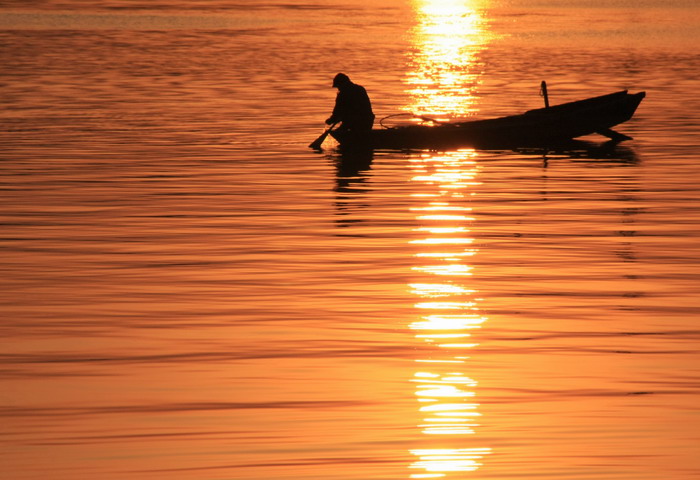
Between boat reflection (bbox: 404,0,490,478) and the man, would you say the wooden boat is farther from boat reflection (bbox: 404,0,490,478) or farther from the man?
boat reflection (bbox: 404,0,490,478)

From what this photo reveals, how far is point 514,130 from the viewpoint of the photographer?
82.2 feet

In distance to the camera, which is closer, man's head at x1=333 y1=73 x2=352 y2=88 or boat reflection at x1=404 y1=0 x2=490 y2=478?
boat reflection at x1=404 y1=0 x2=490 y2=478

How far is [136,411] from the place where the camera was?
28.3 feet

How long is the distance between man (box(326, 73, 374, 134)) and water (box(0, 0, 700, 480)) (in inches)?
26.2

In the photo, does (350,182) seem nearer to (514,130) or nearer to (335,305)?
(514,130)

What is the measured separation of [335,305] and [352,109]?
12.7 m

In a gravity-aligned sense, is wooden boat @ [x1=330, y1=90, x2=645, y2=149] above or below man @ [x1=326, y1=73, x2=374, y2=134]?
below

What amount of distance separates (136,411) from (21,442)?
2.62 feet

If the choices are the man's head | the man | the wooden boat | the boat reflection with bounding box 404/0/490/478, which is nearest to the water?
the boat reflection with bounding box 404/0/490/478

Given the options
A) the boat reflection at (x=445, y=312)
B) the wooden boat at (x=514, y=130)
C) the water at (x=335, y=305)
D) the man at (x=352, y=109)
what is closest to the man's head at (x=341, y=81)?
the man at (x=352, y=109)

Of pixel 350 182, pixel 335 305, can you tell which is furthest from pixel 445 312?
pixel 350 182

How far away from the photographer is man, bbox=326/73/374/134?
23.7m

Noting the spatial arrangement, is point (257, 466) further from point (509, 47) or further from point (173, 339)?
point (509, 47)

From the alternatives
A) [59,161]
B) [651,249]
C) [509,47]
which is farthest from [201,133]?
[509,47]
